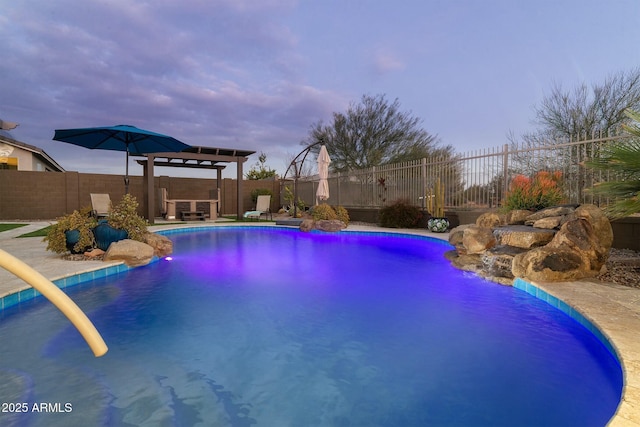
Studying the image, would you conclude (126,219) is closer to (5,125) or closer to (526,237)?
(5,125)

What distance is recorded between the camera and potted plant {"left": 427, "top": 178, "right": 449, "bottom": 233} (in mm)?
9539

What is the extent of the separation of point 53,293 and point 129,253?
16.0 ft

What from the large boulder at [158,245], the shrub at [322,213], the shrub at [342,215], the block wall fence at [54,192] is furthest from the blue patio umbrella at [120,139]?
the block wall fence at [54,192]

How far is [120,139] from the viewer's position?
829 centimetres

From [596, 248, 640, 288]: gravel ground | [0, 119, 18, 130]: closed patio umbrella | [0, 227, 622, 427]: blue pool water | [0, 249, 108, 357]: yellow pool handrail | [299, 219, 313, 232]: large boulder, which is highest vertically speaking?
[0, 119, 18, 130]: closed patio umbrella

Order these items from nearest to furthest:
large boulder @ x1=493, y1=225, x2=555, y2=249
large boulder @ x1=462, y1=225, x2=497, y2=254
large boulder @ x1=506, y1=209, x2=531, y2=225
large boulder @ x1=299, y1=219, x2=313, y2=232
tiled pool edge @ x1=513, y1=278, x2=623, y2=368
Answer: tiled pool edge @ x1=513, y1=278, x2=623, y2=368 → large boulder @ x1=493, y1=225, x2=555, y2=249 → large boulder @ x1=462, y1=225, x2=497, y2=254 → large boulder @ x1=506, y1=209, x2=531, y2=225 → large boulder @ x1=299, y1=219, x2=313, y2=232

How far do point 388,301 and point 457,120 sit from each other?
15937mm

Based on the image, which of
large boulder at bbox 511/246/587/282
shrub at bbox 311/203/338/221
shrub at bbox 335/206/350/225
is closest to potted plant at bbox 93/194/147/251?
shrub at bbox 311/203/338/221

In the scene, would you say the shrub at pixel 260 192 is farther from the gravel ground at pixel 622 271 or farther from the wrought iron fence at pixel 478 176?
the gravel ground at pixel 622 271

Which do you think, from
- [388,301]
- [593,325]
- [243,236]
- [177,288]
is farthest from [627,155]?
[243,236]

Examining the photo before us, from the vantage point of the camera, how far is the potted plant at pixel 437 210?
9.54 m

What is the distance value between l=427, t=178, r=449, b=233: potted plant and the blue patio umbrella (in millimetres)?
7049

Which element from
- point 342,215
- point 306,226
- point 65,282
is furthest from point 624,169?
point 342,215

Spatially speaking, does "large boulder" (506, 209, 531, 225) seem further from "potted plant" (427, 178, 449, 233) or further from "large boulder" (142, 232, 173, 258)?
"large boulder" (142, 232, 173, 258)
